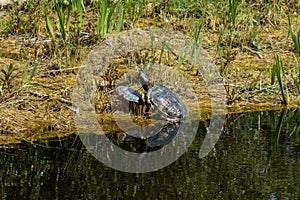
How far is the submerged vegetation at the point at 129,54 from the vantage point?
4391 mm

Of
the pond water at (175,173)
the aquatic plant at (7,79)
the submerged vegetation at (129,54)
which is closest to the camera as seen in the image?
the pond water at (175,173)

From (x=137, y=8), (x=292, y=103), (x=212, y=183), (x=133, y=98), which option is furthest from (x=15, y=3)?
(x=212, y=183)

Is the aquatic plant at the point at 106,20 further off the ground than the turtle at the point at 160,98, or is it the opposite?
the aquatic plant at the point at 106,20

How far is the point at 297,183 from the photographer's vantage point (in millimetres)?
2912

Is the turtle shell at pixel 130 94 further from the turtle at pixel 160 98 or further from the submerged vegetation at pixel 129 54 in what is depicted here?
the submerged vegetation at pixel 129 54

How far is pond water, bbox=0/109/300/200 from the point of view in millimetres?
2814

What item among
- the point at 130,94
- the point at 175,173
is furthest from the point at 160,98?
the point at 175,173

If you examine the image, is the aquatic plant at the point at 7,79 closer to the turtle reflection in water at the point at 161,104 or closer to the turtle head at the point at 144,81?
the turtle reflection in water at the point at 161,104

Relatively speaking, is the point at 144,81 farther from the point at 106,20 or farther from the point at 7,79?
the point at 7,79

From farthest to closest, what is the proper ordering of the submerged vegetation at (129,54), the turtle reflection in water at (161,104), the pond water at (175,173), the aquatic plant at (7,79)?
the submerged vegetation at (129,54), the aquatic plant at (7,79), the turtle reflection in water at (161,104), the pond water at (175,173)

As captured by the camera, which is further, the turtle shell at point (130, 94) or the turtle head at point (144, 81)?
the turtle head at point (144, 81)

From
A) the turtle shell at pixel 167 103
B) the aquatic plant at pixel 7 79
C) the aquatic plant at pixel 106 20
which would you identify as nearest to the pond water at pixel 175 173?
the turtle shell at pixel 167 103

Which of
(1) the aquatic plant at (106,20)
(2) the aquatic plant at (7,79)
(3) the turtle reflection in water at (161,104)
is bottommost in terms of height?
(3) the turtle reflection in water at (161,104)

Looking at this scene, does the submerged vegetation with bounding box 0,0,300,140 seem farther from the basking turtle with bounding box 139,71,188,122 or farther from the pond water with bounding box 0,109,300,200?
the pond water with bounding box 0,109,300,200
